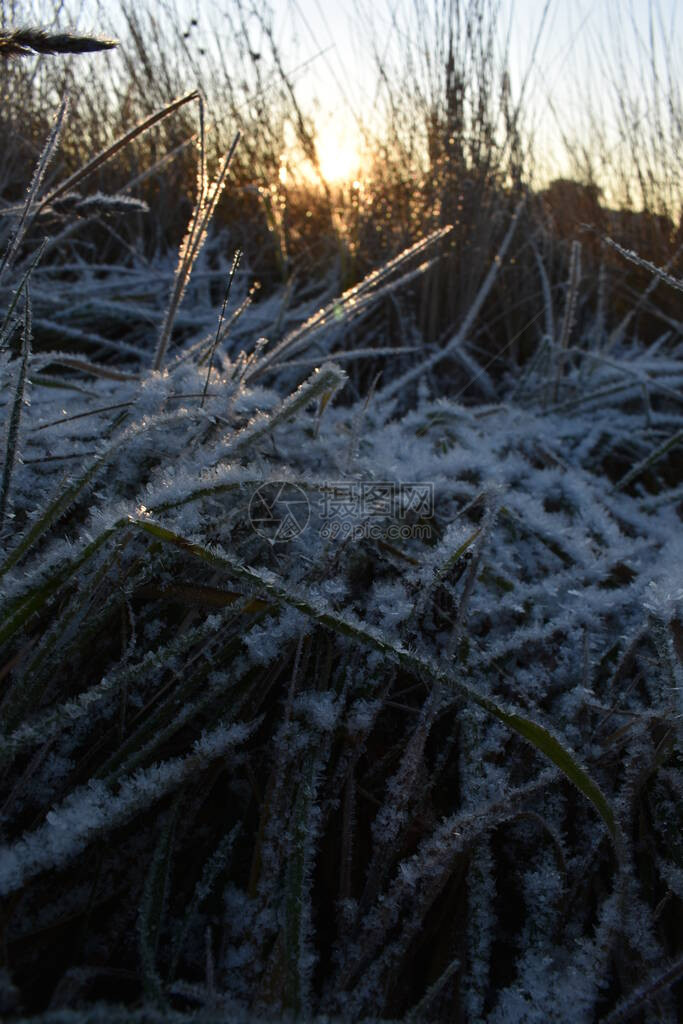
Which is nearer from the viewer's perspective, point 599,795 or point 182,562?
point 599,795

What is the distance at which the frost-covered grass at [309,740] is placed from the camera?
50cm

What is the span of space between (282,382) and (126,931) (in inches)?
50.6

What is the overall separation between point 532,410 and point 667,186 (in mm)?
1632

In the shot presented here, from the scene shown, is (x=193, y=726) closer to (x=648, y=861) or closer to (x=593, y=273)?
(x=648, y=861)

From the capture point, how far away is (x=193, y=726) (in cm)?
62

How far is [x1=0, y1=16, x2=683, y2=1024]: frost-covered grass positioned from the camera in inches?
19.8

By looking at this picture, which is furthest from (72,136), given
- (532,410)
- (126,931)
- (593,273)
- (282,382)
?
(126,931)

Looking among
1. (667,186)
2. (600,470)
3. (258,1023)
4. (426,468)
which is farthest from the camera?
(667,186)

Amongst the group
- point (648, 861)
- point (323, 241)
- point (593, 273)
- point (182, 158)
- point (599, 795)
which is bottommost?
point (648, 861)

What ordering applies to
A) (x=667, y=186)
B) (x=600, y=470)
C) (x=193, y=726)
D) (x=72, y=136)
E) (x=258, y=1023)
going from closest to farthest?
(x=258, y=1023) → (x=193, y=726) → (x=600, y=470) → (x=667, y=186) → (x=72, y=136)

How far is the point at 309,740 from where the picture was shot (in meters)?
0.60

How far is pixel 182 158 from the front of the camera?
2.64m

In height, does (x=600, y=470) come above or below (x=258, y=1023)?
above

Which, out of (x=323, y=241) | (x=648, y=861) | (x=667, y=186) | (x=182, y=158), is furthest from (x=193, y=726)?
(x=667, y=186)
